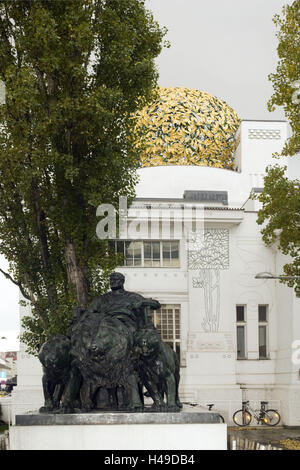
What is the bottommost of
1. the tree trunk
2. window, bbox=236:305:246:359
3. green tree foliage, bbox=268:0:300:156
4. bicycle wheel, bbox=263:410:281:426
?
bicycle wheel, bbox=263:410:281:426

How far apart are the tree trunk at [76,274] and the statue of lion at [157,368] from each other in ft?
15.7

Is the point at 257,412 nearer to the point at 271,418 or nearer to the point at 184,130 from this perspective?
the point at 271,418

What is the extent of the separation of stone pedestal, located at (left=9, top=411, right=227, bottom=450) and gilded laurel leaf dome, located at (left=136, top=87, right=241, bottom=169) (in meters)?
21.1

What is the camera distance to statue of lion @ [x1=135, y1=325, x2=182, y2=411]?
10.3 meters

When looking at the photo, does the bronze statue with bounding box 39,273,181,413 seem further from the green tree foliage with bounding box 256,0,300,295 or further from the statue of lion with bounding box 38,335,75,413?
the green tree foliage with bounding box 256,0,300,295

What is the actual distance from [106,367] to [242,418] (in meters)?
16.9

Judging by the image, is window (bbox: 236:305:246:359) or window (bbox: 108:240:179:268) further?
window (bbox: 236:305:246:359)

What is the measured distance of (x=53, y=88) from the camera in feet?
49.7

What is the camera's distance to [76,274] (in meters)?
15.4

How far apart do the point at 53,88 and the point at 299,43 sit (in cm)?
640

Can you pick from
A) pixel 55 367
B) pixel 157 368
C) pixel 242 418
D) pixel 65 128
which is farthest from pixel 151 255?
pixel 55 367

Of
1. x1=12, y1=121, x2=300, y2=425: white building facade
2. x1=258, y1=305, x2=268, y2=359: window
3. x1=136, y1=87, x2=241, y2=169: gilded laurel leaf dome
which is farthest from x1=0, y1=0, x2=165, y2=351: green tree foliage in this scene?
x1=136, y1=87, x2=241, y2=169: gilded laurel leaf dome

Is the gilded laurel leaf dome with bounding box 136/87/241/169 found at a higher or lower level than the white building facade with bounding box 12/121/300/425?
higher

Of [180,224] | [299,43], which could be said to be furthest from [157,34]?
[180,224]
